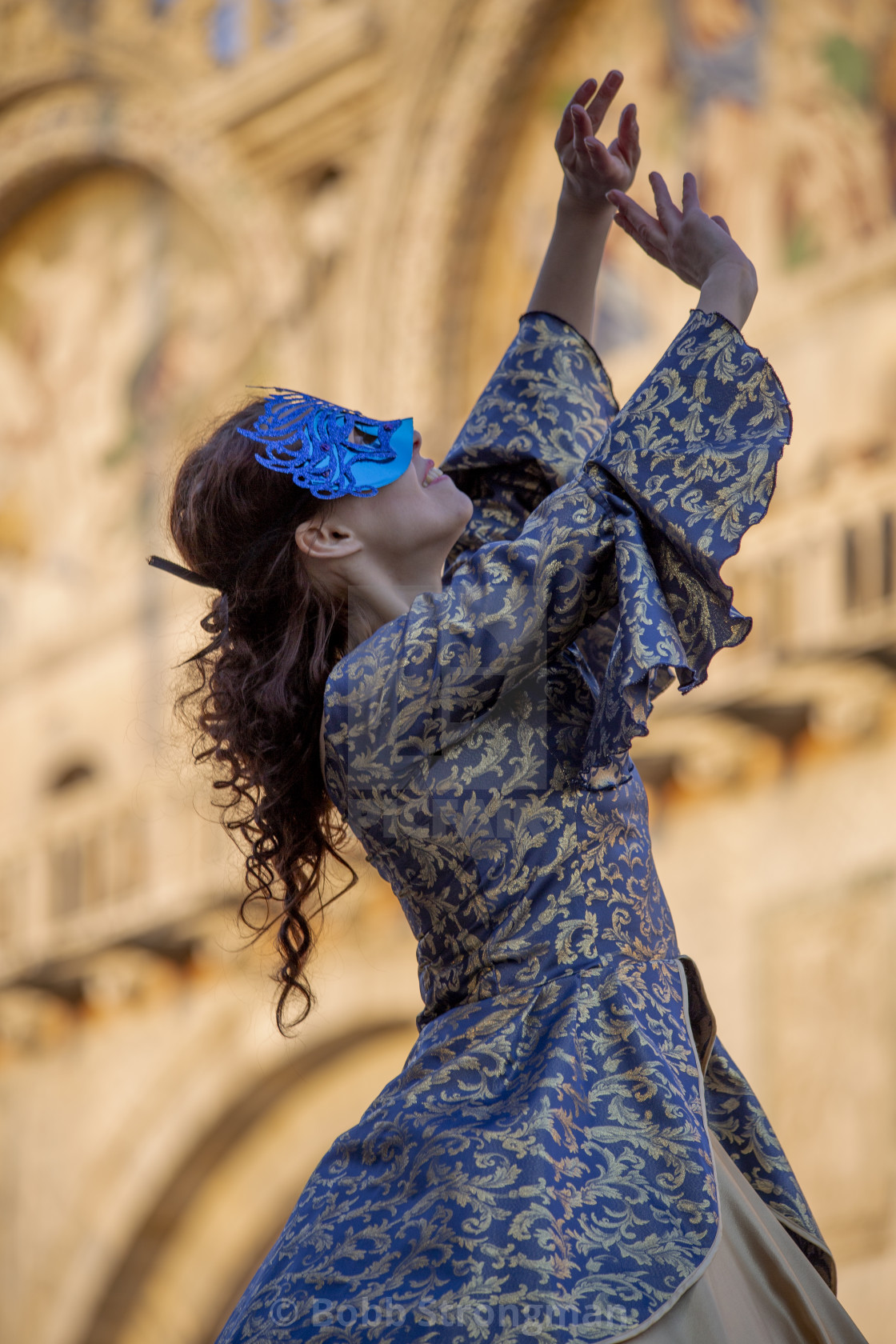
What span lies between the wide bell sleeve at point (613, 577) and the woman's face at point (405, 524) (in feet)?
0.52

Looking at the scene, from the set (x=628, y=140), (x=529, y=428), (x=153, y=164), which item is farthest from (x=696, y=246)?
(x=153, y=164)

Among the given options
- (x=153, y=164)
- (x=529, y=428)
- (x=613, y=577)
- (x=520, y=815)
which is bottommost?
(x=520, y=815)

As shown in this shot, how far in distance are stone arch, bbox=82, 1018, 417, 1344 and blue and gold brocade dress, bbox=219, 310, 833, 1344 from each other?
780cm

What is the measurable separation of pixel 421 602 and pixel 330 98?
31.4ft

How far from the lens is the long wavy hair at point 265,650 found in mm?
2281

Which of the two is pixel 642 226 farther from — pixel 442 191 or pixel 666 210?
pixel 442 191

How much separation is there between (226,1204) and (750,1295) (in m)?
8.74

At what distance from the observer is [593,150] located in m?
2.40

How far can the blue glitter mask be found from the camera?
2303 millimetres

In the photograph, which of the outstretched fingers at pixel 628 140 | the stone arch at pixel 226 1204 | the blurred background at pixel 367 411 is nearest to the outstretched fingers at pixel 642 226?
the outstretched fingers at pixel 628 140

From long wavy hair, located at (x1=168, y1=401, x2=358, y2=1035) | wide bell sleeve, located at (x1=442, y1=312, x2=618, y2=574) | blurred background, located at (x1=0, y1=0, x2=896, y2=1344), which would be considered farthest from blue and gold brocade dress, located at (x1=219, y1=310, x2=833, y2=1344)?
blurred background, located at (x1=0, y1=0, x2=896, y2=1344)

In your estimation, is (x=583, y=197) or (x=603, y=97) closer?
(x=603, y=97)

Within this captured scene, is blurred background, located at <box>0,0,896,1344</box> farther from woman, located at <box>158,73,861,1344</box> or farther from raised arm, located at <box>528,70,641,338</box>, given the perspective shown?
woman, located at <box>158,73,861,1344</box>

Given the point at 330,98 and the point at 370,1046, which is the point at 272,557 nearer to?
the point at 370,1046
